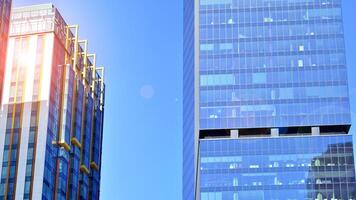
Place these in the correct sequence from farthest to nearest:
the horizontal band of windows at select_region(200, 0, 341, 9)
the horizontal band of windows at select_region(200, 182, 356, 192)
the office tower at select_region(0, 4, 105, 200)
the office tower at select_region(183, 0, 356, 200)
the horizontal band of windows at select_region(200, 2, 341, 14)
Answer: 1. the horizontal band of windows at select_region(200, 0, 341, 9)
2. the horizontal band of windows at select_region(200, 2, 341, 14)
3. the office tower at select_region(183, 0, 356, 200)
4. the horizontal band of windows at select_region(200, 182, 356, 192)
5. the office tower at select_region(0, 4, 105, 200)

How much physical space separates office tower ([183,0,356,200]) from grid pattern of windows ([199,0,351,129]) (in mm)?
201

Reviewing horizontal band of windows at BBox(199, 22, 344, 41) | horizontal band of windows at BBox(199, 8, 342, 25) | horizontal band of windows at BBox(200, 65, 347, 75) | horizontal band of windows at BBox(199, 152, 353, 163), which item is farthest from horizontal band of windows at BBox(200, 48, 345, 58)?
horizontal band of windows at BBox(199, 152, 353, 163)

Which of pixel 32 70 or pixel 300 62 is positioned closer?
pixel 32 70

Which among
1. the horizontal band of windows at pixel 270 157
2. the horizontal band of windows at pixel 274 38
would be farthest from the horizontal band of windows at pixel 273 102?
the horizontal band of windows at pixel 274 38

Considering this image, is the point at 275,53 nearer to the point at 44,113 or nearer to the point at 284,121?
the point at 284,121

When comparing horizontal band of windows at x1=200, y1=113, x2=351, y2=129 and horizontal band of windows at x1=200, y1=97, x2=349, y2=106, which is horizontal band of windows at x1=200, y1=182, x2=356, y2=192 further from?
horizontal band of windows at x1=200, y1=97, x2=349, y2=106

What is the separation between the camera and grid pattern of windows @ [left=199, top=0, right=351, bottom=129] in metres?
179

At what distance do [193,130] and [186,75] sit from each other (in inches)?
726

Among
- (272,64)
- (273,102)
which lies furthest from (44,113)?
(272,64)

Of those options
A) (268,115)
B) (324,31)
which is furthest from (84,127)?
(324,31)

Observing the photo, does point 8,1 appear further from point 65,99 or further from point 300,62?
point 300,62

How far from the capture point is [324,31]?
600 feet

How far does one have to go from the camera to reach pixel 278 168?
172 m

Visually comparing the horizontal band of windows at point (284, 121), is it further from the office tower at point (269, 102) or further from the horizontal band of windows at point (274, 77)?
the horizontal band of windows at point (274, 77)
